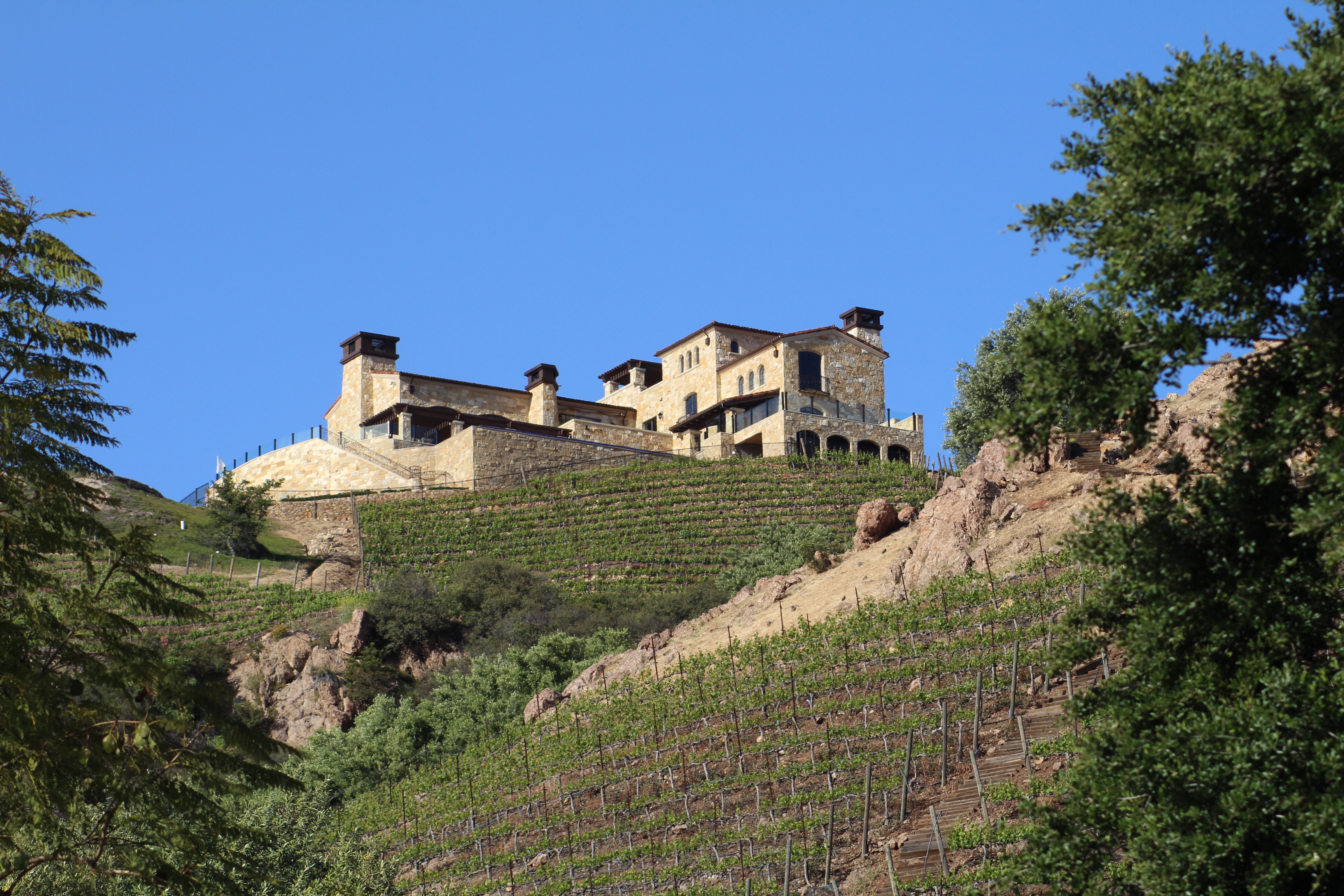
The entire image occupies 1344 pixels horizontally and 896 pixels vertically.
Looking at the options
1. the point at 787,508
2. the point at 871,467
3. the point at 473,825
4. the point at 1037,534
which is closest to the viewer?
the point at 473,825

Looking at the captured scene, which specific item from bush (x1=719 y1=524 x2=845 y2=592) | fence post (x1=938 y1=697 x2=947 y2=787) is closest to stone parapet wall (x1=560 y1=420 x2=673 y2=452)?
bush (x1=719 y1=524 x2=845 y2=592)

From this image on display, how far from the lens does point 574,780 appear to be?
78.4ft

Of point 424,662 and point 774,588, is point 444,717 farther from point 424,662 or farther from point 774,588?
point 774,588

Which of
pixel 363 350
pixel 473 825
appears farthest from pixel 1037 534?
pixel 363 350

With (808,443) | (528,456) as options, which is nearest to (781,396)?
(808,443)

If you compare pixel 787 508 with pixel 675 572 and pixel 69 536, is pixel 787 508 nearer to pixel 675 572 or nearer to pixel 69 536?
pixel 675 572

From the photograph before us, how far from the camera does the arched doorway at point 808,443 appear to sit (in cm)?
5491

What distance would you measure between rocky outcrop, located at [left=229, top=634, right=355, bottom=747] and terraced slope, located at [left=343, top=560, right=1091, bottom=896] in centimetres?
675

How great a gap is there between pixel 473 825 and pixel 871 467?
31.0 metres

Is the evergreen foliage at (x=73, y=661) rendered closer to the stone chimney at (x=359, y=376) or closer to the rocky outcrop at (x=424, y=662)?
the rocky outcrop at (x=424, y=662)

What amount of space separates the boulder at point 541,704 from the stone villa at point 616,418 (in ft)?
76.9

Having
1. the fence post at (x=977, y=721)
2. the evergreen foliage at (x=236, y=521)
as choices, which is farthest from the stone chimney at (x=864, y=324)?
the fence post at (x=977, y=721)

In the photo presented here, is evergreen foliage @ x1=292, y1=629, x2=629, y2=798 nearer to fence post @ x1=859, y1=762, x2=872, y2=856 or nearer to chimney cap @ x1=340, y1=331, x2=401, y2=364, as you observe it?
fence post @ x1=859, y1=762, x2=872, y2=856

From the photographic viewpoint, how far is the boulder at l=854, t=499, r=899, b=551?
33312 mm
